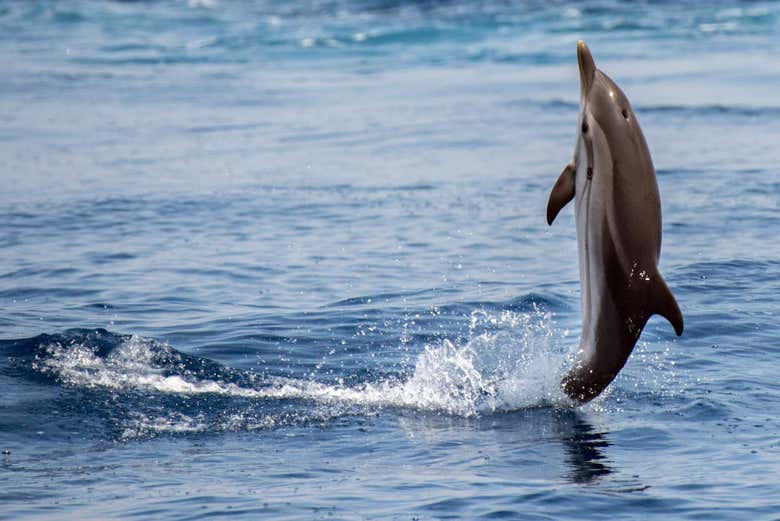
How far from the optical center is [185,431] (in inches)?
362

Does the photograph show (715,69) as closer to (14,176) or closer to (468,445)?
(14,176)

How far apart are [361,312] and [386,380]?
2.13 meters

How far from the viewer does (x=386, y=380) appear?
34.1ft

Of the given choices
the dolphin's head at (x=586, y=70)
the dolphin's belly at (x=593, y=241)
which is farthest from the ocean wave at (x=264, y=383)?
the dolphin's head at (x=586, y=70)

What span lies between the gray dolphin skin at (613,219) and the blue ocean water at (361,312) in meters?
0.85

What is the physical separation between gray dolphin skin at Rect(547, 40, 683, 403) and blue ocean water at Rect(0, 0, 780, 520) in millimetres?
848

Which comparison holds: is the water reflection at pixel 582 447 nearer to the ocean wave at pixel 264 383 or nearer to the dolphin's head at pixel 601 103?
the ocean wave at pixel 264 383

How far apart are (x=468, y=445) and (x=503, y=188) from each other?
33.0ft

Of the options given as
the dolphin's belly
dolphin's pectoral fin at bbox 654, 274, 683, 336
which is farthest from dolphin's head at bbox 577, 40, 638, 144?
dolphin's pectoral fin at bbox 654, 274, 683, 336

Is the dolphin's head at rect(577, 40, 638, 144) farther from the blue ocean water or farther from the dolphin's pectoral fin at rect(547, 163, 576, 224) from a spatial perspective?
the blue ocean water

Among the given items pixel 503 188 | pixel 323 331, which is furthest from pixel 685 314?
pixel 503 188

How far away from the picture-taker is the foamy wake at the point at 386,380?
32.1ft

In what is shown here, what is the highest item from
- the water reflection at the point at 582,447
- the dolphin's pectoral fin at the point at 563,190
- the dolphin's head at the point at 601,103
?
the dolphin's head at the point at 601,103

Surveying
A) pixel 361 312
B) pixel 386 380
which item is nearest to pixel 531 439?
pixel 386 380
